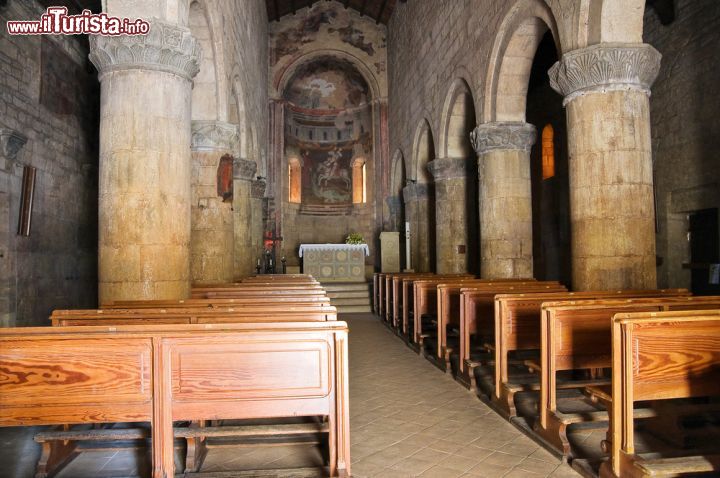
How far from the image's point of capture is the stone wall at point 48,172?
8.95 meters

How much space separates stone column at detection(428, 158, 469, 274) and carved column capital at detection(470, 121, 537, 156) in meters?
3.11

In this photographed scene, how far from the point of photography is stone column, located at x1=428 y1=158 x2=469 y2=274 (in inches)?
499

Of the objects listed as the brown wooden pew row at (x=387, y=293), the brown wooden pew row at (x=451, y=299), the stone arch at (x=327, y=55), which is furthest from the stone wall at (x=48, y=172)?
the stone arch at (x=327, y=55)

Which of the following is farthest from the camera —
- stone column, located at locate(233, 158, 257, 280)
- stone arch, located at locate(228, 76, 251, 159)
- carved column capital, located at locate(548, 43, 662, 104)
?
stone column, located at locate(233, 158, 257, 280)

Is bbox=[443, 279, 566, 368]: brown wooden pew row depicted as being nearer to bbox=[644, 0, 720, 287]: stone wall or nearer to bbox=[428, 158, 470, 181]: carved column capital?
bbox=[644, 0, 720, 287]: stone wall

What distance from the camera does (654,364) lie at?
2984mm

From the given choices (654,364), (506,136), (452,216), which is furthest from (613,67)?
(452,216)

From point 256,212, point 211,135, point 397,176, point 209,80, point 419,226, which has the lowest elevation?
point 419,226

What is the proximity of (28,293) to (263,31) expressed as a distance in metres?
12.8

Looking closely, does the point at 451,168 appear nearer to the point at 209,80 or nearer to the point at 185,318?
the point at 209,80

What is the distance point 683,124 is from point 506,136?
12.6ft

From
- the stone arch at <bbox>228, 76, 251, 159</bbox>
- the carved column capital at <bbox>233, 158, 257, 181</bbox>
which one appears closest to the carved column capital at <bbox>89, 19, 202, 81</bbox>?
the stone arch at <bbox>228, 76, 251, 159</bbox>

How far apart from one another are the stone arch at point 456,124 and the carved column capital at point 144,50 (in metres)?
7.96

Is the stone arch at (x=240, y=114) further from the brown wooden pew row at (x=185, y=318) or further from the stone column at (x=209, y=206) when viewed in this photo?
the brown wooden pew row at (x=185, y=318)
